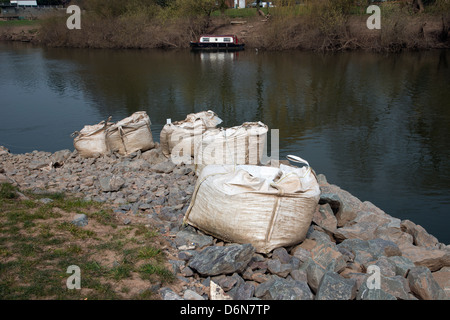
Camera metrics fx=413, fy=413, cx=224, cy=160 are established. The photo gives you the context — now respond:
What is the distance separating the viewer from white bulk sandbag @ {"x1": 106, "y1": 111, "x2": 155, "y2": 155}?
911 centimetres

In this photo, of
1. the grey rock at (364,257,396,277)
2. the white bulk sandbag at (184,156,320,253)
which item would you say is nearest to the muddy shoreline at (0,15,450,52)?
the grey rock at (364,257,396,277)

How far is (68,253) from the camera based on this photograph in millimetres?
4441

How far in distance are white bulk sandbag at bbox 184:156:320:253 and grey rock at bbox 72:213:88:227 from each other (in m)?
1.53

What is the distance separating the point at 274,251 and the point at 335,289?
3.43 feet

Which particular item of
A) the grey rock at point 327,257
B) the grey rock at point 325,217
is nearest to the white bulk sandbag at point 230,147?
the grey rock at point 325,217

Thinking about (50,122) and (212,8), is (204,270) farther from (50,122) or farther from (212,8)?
(212,8)

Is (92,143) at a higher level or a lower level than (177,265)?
higher

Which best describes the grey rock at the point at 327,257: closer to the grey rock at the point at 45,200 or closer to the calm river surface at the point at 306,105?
the calm river surface at the point at 306,105

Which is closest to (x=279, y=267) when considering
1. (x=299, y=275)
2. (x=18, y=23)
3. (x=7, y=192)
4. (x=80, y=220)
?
(x=299, y=275)

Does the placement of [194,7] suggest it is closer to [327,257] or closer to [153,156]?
[153,156]

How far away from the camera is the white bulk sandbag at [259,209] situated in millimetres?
4871

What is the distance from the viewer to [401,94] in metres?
17.6

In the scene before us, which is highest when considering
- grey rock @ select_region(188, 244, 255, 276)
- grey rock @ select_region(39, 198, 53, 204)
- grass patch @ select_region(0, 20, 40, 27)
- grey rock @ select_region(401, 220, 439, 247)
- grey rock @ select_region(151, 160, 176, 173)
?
grass patch @ select_region(0, 20, 40, 27)

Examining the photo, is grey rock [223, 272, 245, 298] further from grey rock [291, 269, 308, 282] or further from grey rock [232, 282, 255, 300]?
grey rock [291, 269, 308, 282]
